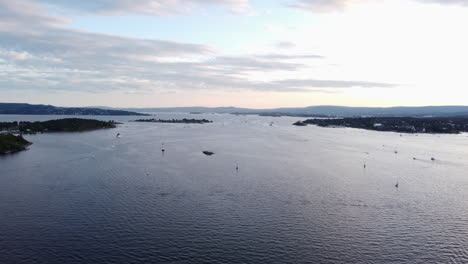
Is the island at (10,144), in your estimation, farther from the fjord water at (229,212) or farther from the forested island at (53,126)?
the forested island at (53,126)

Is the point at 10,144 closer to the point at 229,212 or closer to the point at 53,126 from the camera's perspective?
the point at 53,126

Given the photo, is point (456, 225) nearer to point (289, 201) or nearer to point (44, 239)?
point (289, 201)

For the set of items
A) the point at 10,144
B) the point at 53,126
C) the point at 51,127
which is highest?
the point at 53,126

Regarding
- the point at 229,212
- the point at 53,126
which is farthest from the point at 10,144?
the point at 229,212

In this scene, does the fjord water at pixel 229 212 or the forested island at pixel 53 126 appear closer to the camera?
the fjord water at pixel 229 212

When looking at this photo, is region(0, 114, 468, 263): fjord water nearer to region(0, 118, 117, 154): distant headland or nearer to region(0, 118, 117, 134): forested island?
region(0, 118, 117, 154): distant headland

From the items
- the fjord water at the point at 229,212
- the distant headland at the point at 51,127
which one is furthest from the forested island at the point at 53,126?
the fjord water at the point at 229,212

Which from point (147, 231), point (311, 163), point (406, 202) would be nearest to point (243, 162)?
point (311, 163)

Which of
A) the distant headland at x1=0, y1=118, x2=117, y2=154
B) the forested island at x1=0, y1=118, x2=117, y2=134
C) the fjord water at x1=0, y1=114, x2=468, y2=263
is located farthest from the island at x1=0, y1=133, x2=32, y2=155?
the forested island at x1=0, y1=118, x2=117, y2=134
